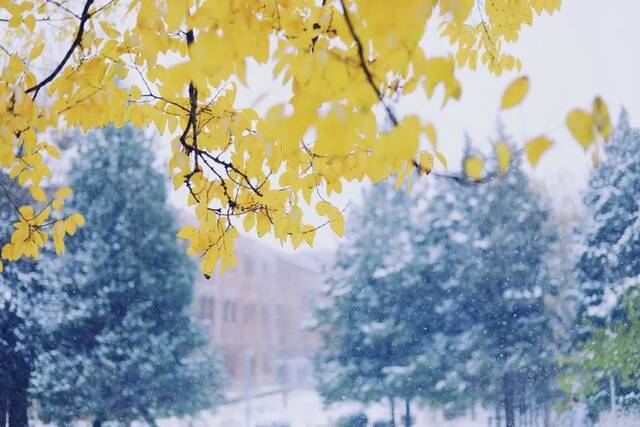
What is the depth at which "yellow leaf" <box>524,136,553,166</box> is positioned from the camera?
1298mm

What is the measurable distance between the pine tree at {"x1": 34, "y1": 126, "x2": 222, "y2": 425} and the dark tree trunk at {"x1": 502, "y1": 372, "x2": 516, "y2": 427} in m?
7.50

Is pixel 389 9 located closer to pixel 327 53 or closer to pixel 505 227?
pixel 327 53

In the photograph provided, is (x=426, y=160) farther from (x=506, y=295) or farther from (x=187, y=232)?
(x=506, y=295)

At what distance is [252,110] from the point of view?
2.84 meters

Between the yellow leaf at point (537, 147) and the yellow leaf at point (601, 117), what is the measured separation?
4.3 inches

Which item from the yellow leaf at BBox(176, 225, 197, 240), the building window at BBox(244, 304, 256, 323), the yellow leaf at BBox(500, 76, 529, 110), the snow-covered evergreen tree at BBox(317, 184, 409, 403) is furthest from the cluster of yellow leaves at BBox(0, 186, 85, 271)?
the building window at BBox(244, 304, 256, 323)

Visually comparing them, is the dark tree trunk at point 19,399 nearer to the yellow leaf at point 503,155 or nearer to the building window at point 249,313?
the yellow leaf at point 503,155

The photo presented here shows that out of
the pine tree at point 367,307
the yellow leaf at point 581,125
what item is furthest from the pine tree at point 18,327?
the yellow leaf at point 581,125

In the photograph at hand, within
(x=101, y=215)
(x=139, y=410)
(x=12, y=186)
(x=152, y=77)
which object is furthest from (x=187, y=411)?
(x=152, y=77)

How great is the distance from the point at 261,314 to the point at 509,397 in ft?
77.0

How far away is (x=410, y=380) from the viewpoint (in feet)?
53.4

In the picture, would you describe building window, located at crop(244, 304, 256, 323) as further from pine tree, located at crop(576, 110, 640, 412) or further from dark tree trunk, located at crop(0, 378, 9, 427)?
pine tree, located at crop(576, 110, 640, 412)

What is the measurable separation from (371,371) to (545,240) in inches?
238

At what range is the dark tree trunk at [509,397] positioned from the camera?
51.1 ft
